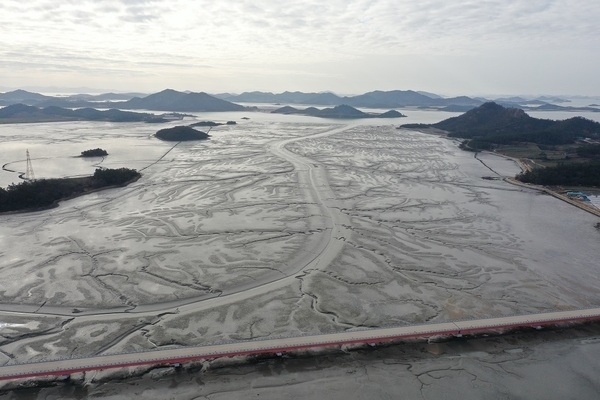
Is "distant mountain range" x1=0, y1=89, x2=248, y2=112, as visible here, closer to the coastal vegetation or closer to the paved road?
the coastal vegetation

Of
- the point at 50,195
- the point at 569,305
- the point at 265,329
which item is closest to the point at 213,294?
the point at 265,329

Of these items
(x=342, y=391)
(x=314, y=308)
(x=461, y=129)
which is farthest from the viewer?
(x=461, y=129)

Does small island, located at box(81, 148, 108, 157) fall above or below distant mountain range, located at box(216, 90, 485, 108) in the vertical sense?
below

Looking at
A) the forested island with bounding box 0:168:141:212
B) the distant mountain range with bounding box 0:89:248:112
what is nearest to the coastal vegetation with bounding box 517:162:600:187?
the forested island with bounding box 0:168:141:212

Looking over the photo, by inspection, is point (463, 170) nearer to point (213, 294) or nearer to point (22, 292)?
point (213, 294)

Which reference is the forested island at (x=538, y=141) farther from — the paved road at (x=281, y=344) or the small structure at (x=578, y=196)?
the paved road at (x=281, y=344)

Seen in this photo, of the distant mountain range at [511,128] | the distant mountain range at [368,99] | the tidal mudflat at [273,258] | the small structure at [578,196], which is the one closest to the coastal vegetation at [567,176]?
the tidal mudflat at [273,258]

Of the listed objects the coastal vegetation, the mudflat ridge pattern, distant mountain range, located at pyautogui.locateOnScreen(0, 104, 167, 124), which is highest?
distant mountain range, located at pyautogui.locateOnScreen(0, 104, 167, 124)
